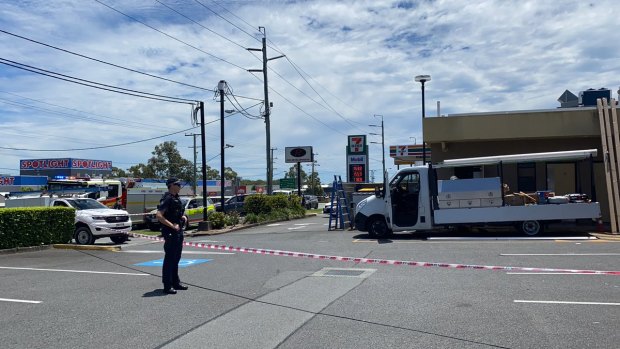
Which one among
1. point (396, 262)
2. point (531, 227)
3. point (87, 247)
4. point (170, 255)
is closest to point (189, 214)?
point (87, 247)

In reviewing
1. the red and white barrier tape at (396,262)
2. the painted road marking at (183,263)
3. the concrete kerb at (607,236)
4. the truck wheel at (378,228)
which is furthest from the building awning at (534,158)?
the painted road marking at (183,263)

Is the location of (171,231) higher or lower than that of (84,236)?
higher

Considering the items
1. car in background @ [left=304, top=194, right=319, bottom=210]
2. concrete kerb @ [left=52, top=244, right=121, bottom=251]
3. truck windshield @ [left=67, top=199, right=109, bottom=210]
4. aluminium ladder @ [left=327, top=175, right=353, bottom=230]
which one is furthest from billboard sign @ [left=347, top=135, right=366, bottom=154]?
concrete kerb @ [left=52, top=244, right=121, bottom=251]

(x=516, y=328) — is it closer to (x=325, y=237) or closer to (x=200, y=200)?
(x=325, y=237)

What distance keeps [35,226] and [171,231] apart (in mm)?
9615

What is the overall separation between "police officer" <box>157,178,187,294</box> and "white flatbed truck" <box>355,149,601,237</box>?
10188 mm

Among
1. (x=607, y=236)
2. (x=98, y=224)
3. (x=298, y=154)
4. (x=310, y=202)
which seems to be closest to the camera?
(x=607, y=236)

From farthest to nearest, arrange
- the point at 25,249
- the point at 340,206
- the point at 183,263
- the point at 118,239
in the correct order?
1. the point at 340,206
2. the point at 118,239
3. the point at 25,249
4. the point at 183,263

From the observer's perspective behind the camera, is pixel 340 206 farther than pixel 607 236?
Yes

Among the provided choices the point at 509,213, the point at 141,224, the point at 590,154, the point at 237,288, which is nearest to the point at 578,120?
the point at 590,154

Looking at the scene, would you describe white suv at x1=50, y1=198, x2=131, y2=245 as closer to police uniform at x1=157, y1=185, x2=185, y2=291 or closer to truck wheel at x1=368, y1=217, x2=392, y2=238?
truck wheel at x1=368, y1=217, x2=392, y2=238

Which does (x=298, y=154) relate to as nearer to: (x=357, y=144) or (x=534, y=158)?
(x=357, y=144)

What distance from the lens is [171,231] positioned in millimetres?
9055

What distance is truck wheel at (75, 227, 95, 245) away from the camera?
743 inches
